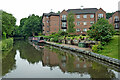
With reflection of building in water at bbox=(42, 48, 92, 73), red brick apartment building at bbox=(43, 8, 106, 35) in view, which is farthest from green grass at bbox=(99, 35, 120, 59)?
red brick apartment building at bbox=(43, 8, 106, 35)

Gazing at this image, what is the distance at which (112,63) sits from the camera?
16797mm

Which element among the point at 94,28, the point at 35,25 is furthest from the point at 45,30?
the point at 94,28

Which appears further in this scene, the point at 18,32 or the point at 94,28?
the point at 18,32

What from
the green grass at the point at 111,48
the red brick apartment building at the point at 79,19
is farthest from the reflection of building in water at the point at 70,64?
the red brick apartment building at the point at 79,19

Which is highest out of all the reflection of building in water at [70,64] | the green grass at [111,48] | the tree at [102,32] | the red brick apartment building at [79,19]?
the red brick apartment building at [79,19]

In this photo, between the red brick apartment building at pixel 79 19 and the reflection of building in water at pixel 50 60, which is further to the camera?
the red brick apartment building at pixel 79 19

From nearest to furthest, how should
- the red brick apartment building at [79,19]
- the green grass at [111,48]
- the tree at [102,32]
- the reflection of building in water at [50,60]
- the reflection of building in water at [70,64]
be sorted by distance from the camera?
the reflection of building in water at [70,64], the reflection of building in water at [50,60], the green grass at [111,48], the tree at [102,32], the red brick apartment building at [79,19]

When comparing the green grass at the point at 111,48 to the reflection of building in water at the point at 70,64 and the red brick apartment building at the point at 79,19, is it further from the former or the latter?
the red brick apartment building at the point at 79,19

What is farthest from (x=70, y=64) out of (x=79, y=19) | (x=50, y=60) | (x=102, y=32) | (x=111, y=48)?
(x=79, y=19)

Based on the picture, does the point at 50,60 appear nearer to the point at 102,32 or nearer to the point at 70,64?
the point at 70,64

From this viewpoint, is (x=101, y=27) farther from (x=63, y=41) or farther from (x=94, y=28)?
(x=63, y=41)

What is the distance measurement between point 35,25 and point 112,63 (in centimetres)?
6728

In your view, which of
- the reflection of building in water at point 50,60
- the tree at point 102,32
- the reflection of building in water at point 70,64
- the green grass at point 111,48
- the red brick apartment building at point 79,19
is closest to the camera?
the reflection of building in water at point 70,64

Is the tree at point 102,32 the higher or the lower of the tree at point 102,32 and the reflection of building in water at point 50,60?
the higher
